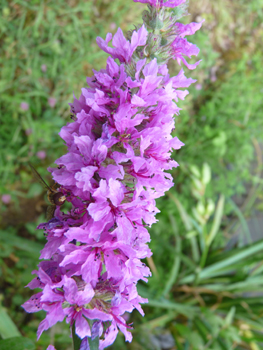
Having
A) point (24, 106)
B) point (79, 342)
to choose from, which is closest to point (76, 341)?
point (79, 342)

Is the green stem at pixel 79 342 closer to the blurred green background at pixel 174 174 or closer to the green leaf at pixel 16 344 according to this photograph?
the green leaf at pixel 16 344

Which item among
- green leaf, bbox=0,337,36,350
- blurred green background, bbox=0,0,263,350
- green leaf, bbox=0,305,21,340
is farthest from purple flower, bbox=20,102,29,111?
green leaf, bbox=0,337,36,350

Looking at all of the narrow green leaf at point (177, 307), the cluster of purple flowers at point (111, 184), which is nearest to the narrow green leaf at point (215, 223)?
the narrow green leaf at point (177, 307)

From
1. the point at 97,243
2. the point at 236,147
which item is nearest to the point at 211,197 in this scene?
the point at 236,147

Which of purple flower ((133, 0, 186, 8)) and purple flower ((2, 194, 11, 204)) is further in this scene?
purple flower ((2, 194, 11, 204))

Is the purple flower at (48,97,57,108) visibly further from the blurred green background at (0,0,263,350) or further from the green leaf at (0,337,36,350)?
the green leaf at (0,337,36,350)

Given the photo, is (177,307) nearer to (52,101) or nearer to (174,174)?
(174,174)
